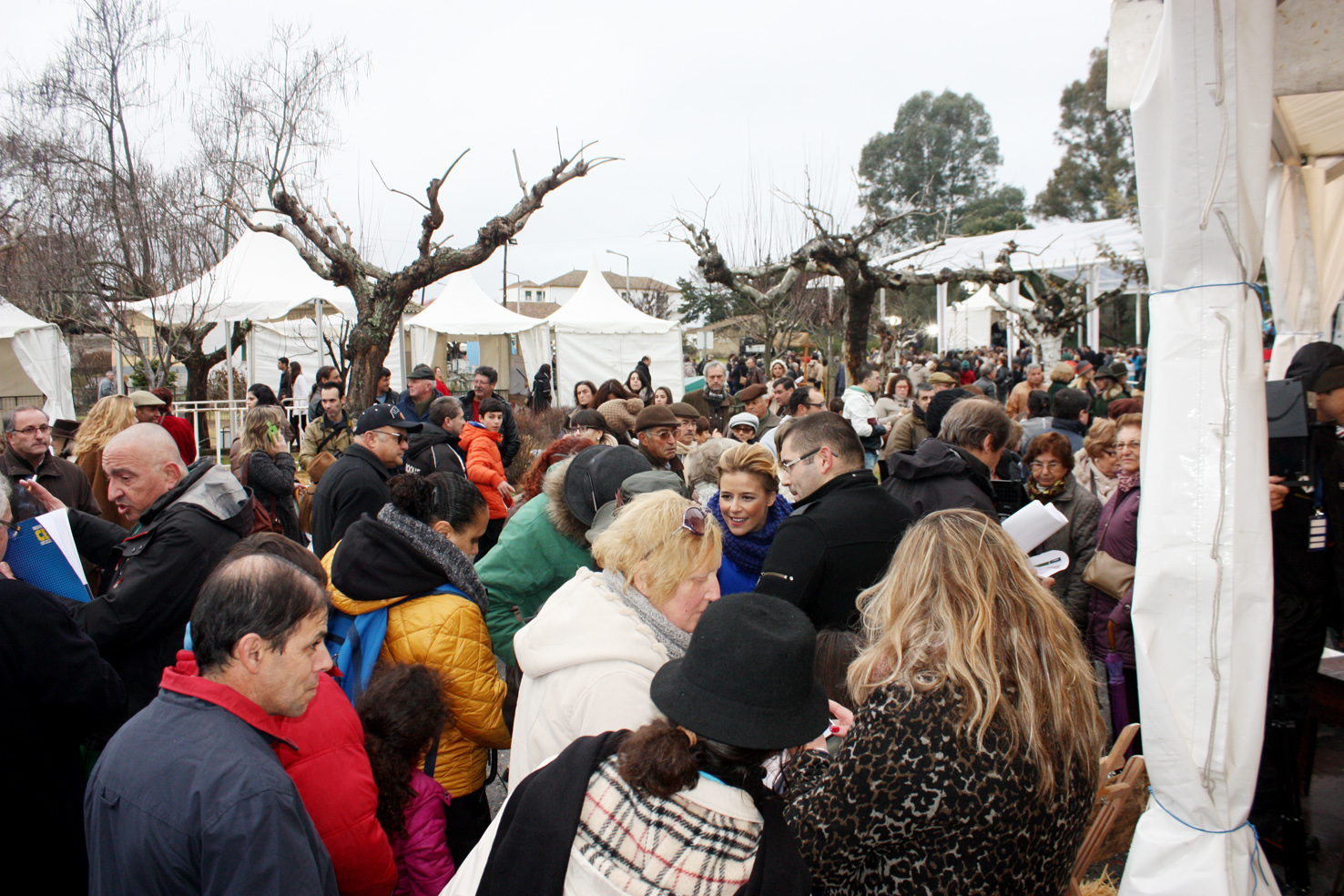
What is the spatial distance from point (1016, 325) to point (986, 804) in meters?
23.4

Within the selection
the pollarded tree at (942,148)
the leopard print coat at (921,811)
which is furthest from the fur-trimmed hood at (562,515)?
the pollarded tree at (942,148)

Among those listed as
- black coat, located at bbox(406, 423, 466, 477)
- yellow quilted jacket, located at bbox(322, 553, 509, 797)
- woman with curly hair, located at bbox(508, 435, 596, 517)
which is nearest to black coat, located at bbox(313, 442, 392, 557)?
woman with curly hair, located at bbox(508, 435, 596, 517)

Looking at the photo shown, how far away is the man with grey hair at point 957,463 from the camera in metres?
3.63

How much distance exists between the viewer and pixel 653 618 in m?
2.11

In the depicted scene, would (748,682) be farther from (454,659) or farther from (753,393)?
(753,393)

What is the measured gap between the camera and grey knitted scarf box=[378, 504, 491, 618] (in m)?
2.69

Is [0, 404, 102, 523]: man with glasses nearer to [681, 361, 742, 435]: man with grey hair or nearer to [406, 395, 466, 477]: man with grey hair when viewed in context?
[406, 395, 466, 477]: man with grey hair

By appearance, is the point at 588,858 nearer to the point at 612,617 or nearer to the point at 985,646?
the point at 612,617

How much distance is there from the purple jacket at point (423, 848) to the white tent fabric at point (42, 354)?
13.7 m

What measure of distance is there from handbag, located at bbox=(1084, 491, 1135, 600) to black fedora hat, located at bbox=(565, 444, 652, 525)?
2.34 metres

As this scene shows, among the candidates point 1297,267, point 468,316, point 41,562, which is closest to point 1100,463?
point 1297,267

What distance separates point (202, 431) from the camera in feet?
47.1

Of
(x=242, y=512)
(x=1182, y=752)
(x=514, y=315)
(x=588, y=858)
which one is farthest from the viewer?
(x=514, y=315)

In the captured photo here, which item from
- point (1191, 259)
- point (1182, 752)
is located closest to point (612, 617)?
point (1182, 752)
